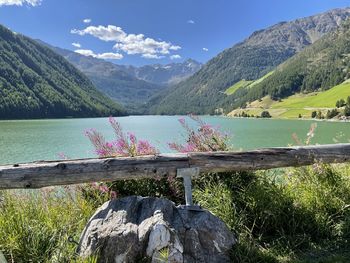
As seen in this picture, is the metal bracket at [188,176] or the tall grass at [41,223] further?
the metal bracket at [188,176]

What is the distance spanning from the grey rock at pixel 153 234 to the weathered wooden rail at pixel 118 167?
0.53 meters

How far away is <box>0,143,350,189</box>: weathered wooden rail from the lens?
223 inches

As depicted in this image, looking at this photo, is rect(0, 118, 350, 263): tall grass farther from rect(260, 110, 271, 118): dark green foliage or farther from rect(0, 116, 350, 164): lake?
rect(260, 110, 271, 118): dark green foliage

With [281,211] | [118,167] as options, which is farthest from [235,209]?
[118,167]

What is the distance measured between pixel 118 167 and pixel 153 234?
1362 mm

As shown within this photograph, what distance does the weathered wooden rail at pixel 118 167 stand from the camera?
18.6 ft

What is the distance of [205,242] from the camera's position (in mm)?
5191

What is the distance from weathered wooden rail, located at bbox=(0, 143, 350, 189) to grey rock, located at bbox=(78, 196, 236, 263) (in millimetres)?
532

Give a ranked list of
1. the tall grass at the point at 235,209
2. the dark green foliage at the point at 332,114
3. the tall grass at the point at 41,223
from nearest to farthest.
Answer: the tall grass at the point at 41,223
the tall grass at the point at 235,209
the dark green foliage at the point at 332,114

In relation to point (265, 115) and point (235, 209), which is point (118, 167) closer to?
point (235, 209)

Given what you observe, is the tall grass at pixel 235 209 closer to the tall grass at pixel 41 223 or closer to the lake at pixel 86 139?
the tall grass at pixel 41 223

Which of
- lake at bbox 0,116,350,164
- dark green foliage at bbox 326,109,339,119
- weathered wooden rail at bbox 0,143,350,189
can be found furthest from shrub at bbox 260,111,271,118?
weathered wooden rail at bbox 0,143,350,189

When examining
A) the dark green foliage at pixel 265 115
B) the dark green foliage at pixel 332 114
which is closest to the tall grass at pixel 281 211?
the dark green foliage at pixel 332 114

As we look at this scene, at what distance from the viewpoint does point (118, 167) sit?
5.84m
